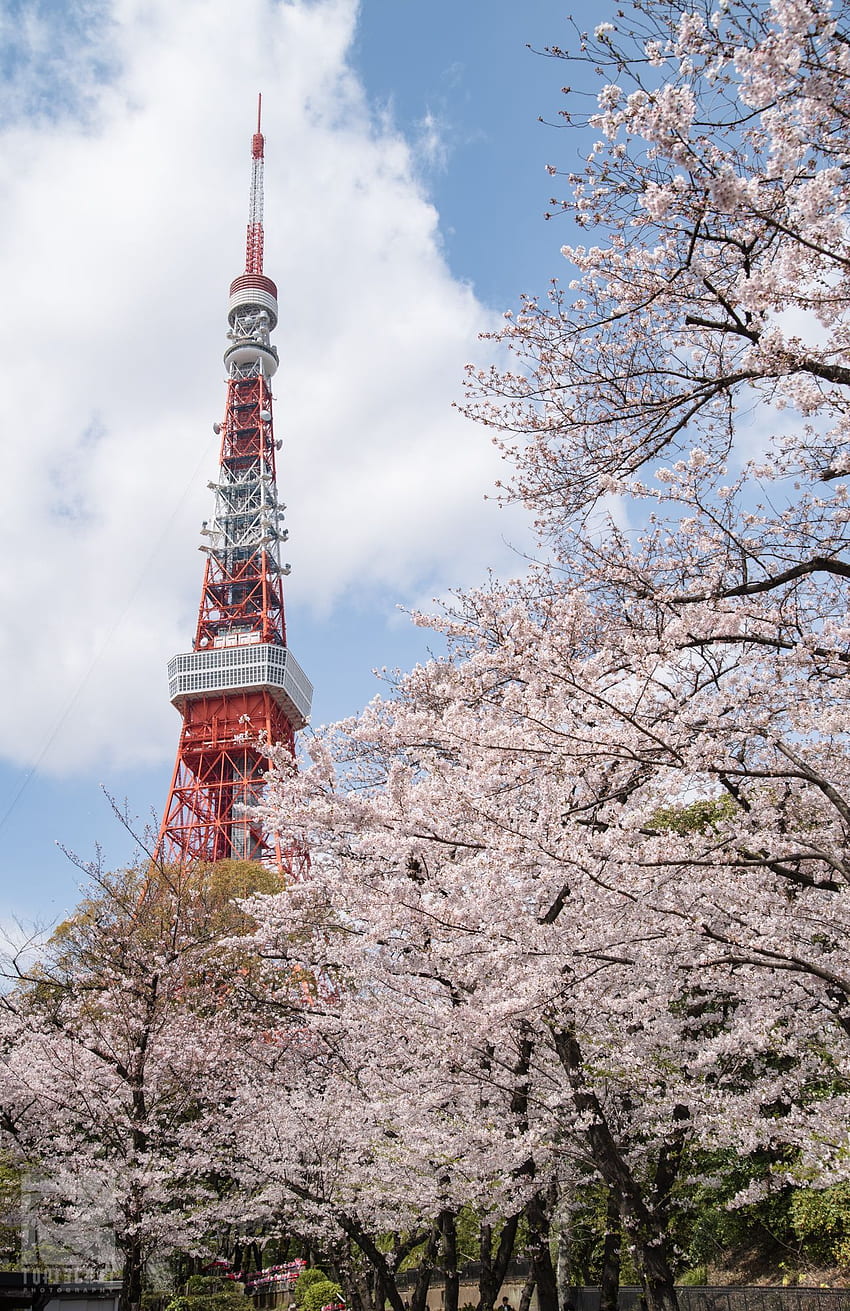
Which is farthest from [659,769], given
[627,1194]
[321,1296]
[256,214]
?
[256,214]

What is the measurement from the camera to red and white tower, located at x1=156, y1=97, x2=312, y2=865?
35188 mm

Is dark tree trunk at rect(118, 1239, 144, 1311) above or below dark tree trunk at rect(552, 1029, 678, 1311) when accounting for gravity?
below

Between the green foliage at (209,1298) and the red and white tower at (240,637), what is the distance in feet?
44.9

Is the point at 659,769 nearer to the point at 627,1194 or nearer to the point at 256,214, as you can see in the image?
the point at 627,1194

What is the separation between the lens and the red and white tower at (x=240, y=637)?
3519 cm

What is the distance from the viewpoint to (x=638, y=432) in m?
5.05

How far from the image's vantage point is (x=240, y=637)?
4206 cm

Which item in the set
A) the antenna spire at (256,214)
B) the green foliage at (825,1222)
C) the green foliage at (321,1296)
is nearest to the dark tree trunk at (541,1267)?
the green foliage at (825,1222)

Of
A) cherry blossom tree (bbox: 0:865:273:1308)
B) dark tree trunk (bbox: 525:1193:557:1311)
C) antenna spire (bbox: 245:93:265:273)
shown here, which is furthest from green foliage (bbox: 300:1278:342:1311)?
antenna spire (bbox: 245:93:265:273)

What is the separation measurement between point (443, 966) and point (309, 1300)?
9.42 meters

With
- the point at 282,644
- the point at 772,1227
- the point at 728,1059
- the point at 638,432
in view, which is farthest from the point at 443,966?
the point at 282,644

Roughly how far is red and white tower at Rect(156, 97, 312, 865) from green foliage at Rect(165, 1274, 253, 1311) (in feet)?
44.9

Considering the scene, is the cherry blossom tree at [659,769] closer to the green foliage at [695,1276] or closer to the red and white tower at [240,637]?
the green foliage at [695,1276]

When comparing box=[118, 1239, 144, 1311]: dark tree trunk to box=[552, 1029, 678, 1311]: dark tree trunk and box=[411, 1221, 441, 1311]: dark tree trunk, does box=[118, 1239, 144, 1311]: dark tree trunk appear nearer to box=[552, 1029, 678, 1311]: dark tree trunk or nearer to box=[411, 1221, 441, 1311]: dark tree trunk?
box=[411, 1221, 441, 1311]: dark tree trunk
